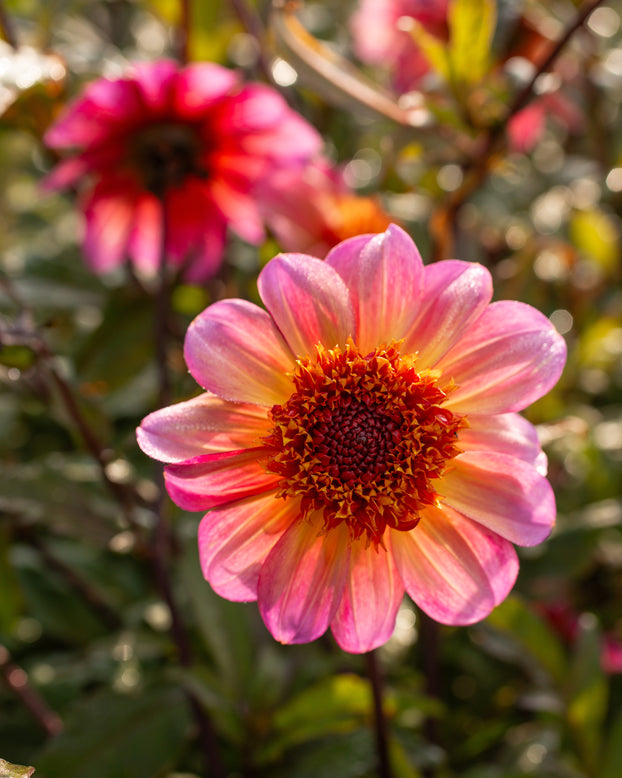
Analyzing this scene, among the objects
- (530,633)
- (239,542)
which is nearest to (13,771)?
(239,542)

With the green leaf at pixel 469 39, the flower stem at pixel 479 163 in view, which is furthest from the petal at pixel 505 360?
the green leaf at pixel 469 39

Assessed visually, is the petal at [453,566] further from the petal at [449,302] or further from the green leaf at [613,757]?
the green leaf at [613,757]

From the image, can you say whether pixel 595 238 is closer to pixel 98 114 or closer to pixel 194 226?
pixel 194 226

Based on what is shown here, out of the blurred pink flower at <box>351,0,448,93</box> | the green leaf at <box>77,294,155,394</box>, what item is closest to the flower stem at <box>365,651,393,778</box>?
the green leaf at <box>77,294,155,394</box>

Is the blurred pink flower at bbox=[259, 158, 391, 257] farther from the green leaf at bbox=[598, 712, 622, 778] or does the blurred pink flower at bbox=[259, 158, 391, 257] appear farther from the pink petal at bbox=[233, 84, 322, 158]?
the green leaf at bbox=[598, 712, 622, 778]

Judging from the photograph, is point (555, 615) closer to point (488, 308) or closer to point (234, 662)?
point (234, 662)

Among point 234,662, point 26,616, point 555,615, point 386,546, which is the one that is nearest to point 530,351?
point 386,546

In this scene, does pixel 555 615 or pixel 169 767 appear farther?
pixel 555 615
